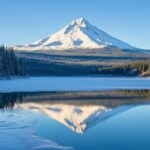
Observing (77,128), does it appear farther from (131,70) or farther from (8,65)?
(131,70)

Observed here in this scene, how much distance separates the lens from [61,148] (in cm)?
1569

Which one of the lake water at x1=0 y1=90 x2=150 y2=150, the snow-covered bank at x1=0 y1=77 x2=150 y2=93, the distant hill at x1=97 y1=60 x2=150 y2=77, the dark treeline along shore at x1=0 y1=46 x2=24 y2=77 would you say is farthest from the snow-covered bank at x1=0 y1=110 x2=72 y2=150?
the distant hill at x1=97 y1=60 x2=150 y2=77

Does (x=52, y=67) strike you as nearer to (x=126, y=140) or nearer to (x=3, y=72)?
(x=3, y=72)

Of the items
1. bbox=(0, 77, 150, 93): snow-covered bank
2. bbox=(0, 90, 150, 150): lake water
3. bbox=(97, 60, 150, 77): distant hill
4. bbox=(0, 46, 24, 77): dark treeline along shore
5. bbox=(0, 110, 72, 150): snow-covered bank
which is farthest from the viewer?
bbox=(97, 60, 150, 77): distant hill

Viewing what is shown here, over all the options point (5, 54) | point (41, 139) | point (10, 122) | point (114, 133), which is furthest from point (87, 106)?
point (5, 54)

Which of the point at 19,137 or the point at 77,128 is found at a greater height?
the point at 19,137

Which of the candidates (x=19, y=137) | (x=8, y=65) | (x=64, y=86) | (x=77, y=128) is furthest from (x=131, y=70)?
(x=19, y=137)

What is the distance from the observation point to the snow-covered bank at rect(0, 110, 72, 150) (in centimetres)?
1591

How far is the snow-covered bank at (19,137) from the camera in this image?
15914 millimetres

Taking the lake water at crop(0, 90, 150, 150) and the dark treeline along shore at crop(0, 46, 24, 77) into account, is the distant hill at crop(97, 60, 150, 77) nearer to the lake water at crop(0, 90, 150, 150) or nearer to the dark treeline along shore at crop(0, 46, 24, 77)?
the dark treeline along shore at crop(0, 46, 24, 77)

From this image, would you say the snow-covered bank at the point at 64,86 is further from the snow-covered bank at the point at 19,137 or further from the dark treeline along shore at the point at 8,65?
the snow-covered bank at the point at 19,137

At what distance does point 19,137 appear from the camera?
17.8 metres

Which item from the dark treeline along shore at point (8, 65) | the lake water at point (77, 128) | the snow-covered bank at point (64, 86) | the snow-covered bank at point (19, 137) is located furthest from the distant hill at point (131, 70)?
the snow-covered bank at point (19, 137)

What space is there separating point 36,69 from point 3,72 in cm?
6484
